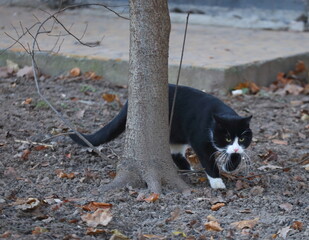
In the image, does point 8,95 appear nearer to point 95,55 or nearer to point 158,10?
point 95,55

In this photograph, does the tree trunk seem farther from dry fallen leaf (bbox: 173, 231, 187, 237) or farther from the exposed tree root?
dry fallen leaf (bbox: 173, 231, 187, 237)

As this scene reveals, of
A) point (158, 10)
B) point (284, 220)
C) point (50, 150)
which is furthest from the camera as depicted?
point (50, 150)

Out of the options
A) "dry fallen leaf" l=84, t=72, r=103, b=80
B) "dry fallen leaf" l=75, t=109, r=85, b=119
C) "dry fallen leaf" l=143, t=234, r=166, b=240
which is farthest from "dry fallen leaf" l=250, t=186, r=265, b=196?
"dry fallen leaf" l=84, t=72, r=103, b=80

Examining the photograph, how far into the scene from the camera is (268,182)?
4289 mm

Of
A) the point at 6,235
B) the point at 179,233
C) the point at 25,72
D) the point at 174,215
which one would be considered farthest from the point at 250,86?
the point at 6,235

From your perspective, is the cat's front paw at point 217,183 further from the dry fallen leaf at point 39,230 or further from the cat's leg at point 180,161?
the dry fallen leaf at point 39,230

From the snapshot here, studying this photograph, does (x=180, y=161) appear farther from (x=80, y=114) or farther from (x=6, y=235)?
(x=6, y=235)

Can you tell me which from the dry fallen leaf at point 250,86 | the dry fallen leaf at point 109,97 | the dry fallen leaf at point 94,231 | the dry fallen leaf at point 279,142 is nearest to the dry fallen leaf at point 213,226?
the dry fallen leaf at point 94,231

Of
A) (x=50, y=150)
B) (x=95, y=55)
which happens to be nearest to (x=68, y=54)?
(x=95, y=55)

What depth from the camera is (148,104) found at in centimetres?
390

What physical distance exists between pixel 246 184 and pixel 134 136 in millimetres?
849

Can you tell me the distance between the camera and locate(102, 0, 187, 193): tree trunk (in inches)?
149

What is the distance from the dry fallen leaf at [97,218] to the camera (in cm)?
331

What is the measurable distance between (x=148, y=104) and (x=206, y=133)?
496mm
